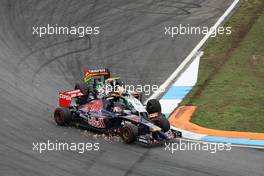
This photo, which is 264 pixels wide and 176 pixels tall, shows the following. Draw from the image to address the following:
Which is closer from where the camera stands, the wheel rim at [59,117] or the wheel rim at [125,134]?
the wheel rim at [125,134]

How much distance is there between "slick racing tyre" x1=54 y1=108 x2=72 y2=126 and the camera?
61.8 ft

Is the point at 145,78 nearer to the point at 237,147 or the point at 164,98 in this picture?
the point at 164,98

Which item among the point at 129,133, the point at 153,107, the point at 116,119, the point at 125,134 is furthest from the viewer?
the point at 153,107

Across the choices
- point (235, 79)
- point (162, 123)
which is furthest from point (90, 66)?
point (162, 123)

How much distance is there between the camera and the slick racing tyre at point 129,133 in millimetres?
16953

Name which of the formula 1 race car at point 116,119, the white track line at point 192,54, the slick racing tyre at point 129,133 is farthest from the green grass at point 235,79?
the slick racing tyre at point 129,133

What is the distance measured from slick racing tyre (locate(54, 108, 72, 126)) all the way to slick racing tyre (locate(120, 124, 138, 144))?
2.31m

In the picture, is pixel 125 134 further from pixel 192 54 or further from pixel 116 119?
pixel 192 54

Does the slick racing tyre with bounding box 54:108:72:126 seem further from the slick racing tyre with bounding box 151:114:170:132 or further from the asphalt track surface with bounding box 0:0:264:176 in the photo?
the slick racing tyre with bounding box 151:114:170:132

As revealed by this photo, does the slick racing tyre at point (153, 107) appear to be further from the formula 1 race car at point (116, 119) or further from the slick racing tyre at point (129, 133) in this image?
the slick racing tyre at point (129, 133)

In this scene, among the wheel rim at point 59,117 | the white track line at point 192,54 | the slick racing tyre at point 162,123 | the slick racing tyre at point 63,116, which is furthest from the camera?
the white track line at point 192,54

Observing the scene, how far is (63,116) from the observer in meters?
18.9

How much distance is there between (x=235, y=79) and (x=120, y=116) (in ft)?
23.7

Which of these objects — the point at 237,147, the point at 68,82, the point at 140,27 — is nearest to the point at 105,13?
the point at 140,27
